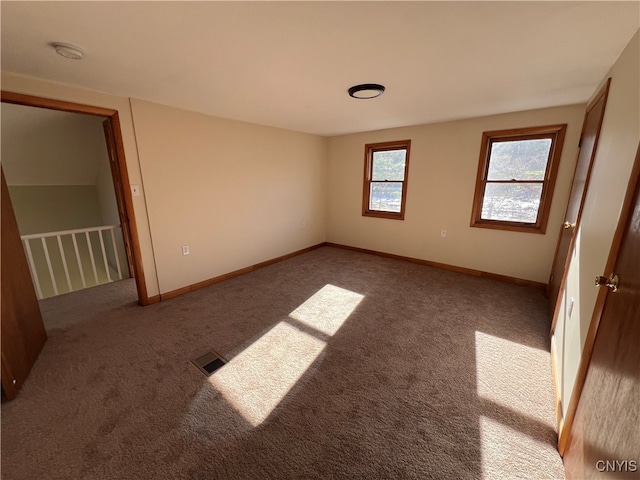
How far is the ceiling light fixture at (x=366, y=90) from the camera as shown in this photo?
7.07 ft

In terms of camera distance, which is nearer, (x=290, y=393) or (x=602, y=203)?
(x=602, y=203)

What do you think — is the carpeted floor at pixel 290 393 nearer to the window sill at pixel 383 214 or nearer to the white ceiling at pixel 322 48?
the window sill at pixel 383 214

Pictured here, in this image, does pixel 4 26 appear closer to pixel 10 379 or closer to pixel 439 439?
pixel 10 379

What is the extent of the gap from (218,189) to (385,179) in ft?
8.90

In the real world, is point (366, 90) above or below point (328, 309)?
above

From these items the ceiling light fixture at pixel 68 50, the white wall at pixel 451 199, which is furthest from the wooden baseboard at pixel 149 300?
the white wall at pixel 451 199

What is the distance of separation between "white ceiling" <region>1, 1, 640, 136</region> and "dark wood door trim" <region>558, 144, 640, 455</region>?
2.88ft

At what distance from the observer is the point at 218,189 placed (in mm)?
3324

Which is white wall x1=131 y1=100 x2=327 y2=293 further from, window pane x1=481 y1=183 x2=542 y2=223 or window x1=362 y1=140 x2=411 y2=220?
window pane x1=481 y1=183 x2=542 y2=223

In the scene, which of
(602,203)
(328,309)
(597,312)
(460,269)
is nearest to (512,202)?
(460,269)

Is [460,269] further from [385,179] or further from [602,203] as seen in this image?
[602,203]

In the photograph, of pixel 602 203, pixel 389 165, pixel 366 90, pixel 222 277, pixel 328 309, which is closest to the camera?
pixel 602 203

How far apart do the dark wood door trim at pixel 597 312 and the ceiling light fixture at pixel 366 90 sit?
1.69 metres

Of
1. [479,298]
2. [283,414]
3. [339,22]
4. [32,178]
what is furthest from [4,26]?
[479,298]
